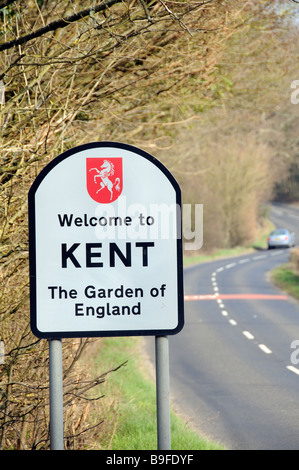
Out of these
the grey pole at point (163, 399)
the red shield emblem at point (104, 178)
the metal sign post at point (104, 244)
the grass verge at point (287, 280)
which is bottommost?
the grass verge at point (287, 280)

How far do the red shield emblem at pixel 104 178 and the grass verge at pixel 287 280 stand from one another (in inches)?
816

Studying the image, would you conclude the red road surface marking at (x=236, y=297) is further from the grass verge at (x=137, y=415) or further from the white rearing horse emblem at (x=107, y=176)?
the white rearing horse emblem at (x=107, y=176)

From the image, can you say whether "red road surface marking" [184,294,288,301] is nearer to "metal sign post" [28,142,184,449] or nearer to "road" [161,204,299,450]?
"road" [161,204,299,450]

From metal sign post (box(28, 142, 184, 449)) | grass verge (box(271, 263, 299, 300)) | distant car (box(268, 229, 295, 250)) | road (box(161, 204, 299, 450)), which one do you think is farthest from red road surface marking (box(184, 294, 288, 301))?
distant car (box(268, 229, 295, 250))

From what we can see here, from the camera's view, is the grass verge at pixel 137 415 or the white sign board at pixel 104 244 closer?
the white sign board at pixel 104 244

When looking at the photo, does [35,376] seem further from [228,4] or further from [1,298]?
[228,4]

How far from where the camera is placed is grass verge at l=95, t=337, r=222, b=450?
6746mm

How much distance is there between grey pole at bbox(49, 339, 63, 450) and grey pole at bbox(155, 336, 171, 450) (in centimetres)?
33

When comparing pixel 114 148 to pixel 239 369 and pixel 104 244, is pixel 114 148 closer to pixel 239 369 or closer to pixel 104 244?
pixel 104 244

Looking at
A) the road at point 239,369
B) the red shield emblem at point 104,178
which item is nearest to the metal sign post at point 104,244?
the red shield emblem at point 104,178

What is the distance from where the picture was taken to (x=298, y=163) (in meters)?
67.2

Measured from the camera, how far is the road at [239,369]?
27.2 ft

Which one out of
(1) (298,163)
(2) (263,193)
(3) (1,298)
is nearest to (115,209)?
(3) (1,298)

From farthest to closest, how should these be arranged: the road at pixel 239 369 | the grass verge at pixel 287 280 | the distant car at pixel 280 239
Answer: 1. the distant car at pixel 280 239
2. the grass verge at pixel 287 280
3. the road at pixel 239 369
